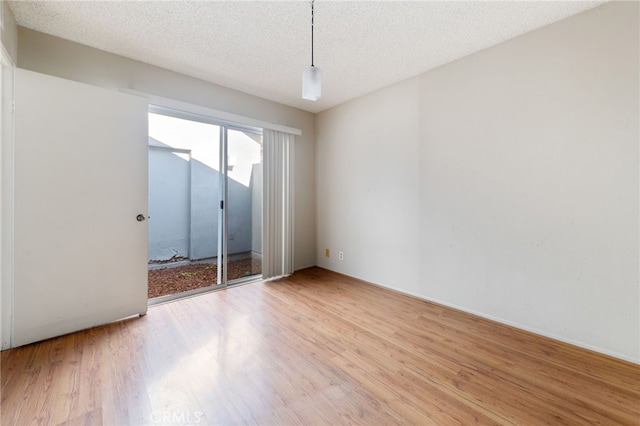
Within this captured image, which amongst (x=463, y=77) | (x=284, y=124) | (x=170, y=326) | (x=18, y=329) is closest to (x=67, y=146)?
(x=18, y=329)

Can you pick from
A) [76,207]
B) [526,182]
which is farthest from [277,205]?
[526,182]

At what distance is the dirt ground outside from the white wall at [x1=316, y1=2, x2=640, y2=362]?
2.04 metres

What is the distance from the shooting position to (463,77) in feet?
8.58

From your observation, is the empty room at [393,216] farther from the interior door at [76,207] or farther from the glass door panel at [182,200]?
the glass door panel at [182,200]

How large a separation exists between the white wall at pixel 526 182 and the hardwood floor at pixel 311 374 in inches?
14.0

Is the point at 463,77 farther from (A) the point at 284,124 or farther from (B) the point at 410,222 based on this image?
(A) the point at 284,124

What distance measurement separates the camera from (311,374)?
1.69 m

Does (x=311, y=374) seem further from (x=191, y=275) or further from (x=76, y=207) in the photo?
(x=191, y=275)

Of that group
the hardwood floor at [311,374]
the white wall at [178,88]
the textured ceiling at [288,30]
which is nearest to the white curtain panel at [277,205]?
the white wall at [178,88]

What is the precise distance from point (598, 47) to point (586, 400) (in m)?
2.45

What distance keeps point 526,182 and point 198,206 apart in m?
4.67

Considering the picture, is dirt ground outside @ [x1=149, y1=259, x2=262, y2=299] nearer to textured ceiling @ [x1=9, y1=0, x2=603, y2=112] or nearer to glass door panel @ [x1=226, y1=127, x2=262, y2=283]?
glass door panel @ [x1=226, y1=127, x2=262, y2=283]

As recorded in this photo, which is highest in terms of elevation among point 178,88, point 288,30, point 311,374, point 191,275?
point 288,30

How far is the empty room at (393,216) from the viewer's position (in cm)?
156
